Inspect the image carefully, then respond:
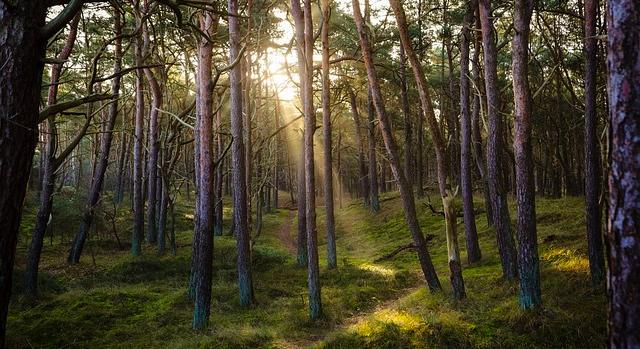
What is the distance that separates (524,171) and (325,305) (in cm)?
538

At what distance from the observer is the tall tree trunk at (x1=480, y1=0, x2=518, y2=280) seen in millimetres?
9312

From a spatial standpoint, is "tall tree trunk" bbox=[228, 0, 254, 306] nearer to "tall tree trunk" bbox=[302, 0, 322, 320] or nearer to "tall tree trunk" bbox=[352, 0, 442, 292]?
"tall tree trunk" bbox=[302, 0, 322, 320]

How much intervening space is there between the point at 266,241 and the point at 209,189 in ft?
47.0

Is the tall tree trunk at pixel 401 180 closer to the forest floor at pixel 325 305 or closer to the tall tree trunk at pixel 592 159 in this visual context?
the forest floor at pixel 325 305

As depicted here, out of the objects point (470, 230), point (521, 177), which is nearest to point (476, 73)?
point (470, 230)

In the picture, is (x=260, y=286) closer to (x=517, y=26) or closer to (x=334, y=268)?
(x=334, y=268)

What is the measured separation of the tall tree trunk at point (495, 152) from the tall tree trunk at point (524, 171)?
5.27ft

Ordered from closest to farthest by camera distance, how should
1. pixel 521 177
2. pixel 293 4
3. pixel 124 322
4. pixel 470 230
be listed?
1. pixel 521 177
2. pixel 124 322
3. pixel 293 4
4. pixel 470 230

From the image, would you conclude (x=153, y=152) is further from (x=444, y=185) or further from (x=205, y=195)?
(x=444, y=185)

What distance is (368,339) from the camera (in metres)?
7.03

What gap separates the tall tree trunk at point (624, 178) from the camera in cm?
240

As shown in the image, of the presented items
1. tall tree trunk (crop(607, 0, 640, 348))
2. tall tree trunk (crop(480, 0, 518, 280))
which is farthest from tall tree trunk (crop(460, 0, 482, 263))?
tall tree trunk (crop(607, 0, 640, 348))

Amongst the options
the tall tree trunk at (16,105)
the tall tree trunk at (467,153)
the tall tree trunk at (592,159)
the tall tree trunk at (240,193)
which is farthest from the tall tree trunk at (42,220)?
the tall tree trunk at (592,159)

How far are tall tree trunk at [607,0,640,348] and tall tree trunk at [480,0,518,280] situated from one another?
693cm
